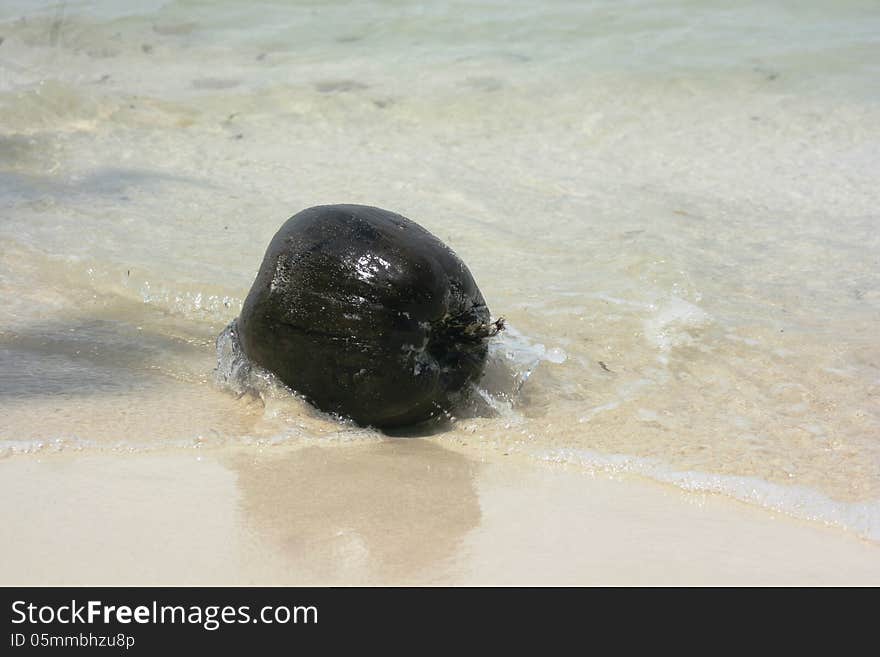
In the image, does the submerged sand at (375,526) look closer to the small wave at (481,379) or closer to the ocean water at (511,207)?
the ocean water at (511,207)

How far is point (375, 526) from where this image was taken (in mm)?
2928

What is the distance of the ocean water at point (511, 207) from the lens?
3766 mm

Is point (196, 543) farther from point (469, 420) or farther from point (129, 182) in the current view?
point (129, 182)

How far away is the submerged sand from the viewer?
2617mm

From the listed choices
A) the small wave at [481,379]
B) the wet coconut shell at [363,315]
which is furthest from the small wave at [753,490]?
the wet coconut shell at [363,315]

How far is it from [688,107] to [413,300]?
6263 mm

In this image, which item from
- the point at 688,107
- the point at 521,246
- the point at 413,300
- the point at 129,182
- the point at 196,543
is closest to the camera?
the point at 196,543

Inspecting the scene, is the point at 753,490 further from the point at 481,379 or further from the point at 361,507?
the point at 361,507

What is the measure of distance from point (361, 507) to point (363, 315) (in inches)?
27.2

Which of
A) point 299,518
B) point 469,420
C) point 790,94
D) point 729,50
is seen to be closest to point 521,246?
point 469,420

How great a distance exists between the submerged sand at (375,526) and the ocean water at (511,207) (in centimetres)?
17

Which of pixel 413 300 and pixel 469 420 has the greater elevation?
pixel 413 300

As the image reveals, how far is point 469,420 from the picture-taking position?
3.87 meters

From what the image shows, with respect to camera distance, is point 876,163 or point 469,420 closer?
point 469,420
